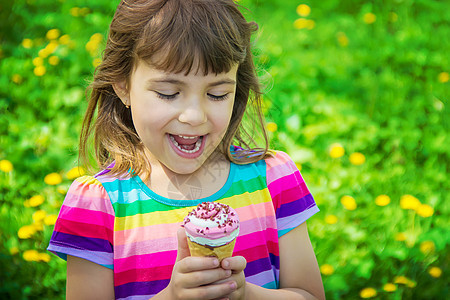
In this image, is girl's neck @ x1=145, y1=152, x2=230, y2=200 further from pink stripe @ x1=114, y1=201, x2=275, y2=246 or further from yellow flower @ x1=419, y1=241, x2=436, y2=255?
yellow flower @ x1=419, y1=241, x2=436, y2=255

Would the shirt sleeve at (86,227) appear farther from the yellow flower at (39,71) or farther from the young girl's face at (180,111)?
the yellow flower at (39,71)

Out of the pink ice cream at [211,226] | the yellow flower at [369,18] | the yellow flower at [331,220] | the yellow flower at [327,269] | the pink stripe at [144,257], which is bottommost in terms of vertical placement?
the yellow flower at [327,269]

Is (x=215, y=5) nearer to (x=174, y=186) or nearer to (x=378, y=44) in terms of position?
(x=174, y=186)

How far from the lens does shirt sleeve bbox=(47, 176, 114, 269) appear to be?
4.18 feet

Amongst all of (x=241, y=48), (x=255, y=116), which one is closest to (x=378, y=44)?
(x=255, y=116)

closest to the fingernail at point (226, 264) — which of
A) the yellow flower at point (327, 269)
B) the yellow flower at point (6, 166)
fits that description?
the yellow flower at point (327, 269)

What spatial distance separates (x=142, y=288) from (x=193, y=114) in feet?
1.56

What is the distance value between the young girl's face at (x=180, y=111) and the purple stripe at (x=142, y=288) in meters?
0.29

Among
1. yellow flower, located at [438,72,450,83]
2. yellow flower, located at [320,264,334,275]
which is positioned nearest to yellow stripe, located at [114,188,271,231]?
yellow flower, located at [320,264,334,275]

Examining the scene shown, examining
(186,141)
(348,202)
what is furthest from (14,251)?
(348,202)

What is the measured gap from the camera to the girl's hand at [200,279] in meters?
1.12

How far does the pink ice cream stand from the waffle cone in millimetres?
15

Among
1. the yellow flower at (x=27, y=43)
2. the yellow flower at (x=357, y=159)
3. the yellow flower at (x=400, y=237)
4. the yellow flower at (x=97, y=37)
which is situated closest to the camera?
the yellow flower at (x=400, y=237)

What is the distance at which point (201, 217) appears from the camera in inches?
46.2
